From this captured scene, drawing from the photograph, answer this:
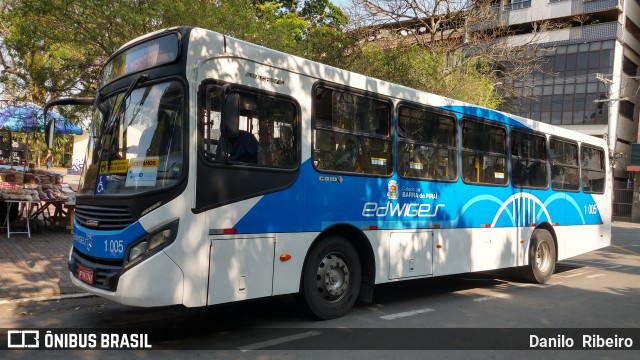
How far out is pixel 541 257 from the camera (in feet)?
33.4

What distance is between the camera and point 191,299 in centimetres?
497

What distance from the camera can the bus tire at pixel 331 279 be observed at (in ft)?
20.0

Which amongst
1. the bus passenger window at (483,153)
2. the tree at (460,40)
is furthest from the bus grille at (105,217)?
the tree at (460,40)

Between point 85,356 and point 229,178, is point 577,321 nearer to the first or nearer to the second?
point 229,178

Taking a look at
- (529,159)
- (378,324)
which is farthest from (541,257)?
(378,324)

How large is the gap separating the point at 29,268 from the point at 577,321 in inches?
337

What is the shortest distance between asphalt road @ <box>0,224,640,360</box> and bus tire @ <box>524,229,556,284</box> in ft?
2.67

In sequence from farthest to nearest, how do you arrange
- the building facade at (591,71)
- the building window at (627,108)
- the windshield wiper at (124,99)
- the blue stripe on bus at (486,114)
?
1. the building window at (627,108)
2. the building facade at (591,71)
3. the blue stripe on bus at (486,114)
4. the windshield wiper at (124,99)

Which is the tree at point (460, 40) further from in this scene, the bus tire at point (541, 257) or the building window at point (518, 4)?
the building window at point (518, 4)

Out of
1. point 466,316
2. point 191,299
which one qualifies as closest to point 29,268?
point 191,299

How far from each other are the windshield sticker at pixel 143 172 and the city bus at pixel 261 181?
0.05ft

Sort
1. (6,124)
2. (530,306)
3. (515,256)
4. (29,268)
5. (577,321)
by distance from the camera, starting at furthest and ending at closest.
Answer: (6,124)
(515,256)
(29,268)
(530,306)
(577,321)

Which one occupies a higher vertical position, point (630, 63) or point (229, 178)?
point (630, 63)

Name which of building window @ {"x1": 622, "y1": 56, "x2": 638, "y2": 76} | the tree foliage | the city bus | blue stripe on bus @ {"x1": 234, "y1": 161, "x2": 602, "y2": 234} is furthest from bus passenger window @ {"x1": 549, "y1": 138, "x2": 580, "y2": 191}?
building window @ {"x1": 622, "y1": 56, "x2": 638, "y2": 76}
